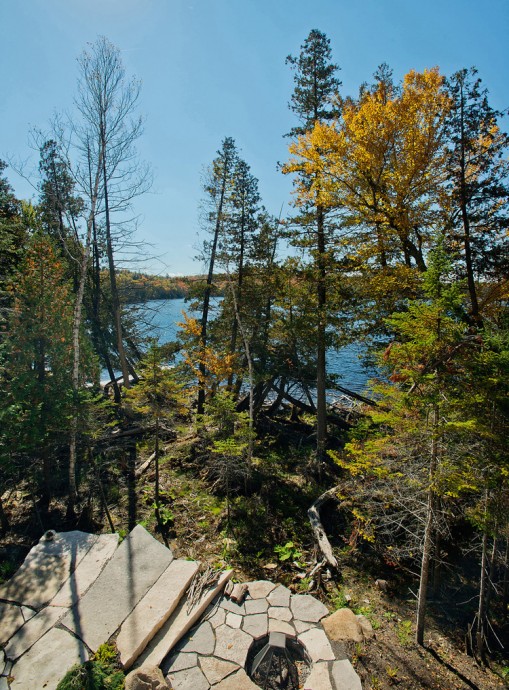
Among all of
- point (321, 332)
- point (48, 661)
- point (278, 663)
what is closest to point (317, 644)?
point (278, 663)

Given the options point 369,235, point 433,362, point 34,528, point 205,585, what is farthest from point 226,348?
point 433,362

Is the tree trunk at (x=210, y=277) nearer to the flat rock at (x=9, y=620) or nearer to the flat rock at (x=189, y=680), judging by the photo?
the flat rock at (x=9, y=620)

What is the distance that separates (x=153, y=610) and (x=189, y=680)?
4.21 ft

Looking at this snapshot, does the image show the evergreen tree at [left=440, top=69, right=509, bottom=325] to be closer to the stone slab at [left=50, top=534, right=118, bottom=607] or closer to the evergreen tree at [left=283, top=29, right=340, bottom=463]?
the evergreen tree at [left=283, top=29, right=340, bottom=463]

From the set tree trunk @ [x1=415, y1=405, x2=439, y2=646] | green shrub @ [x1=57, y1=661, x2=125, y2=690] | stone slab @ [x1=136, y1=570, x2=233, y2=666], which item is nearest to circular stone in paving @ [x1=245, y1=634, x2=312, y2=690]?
stone slab @ [x1=136, y1=570, x2=233, y2=666]

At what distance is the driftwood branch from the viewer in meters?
8.37

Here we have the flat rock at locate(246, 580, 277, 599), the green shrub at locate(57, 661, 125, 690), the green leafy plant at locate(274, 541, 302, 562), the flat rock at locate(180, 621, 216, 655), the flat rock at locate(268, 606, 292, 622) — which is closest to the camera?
the green shrub at locate(57, 661, 125, 690)

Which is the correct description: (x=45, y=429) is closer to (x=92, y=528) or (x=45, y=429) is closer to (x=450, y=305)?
(x=92, y=528)

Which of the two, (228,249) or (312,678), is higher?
(228,249)

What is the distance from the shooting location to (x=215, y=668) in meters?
5.25

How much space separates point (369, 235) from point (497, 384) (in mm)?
6707

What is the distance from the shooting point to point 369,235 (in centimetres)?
1056

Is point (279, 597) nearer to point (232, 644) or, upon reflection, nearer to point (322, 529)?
point (232, 644)

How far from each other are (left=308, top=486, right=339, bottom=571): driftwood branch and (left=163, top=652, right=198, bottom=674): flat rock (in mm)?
4047
